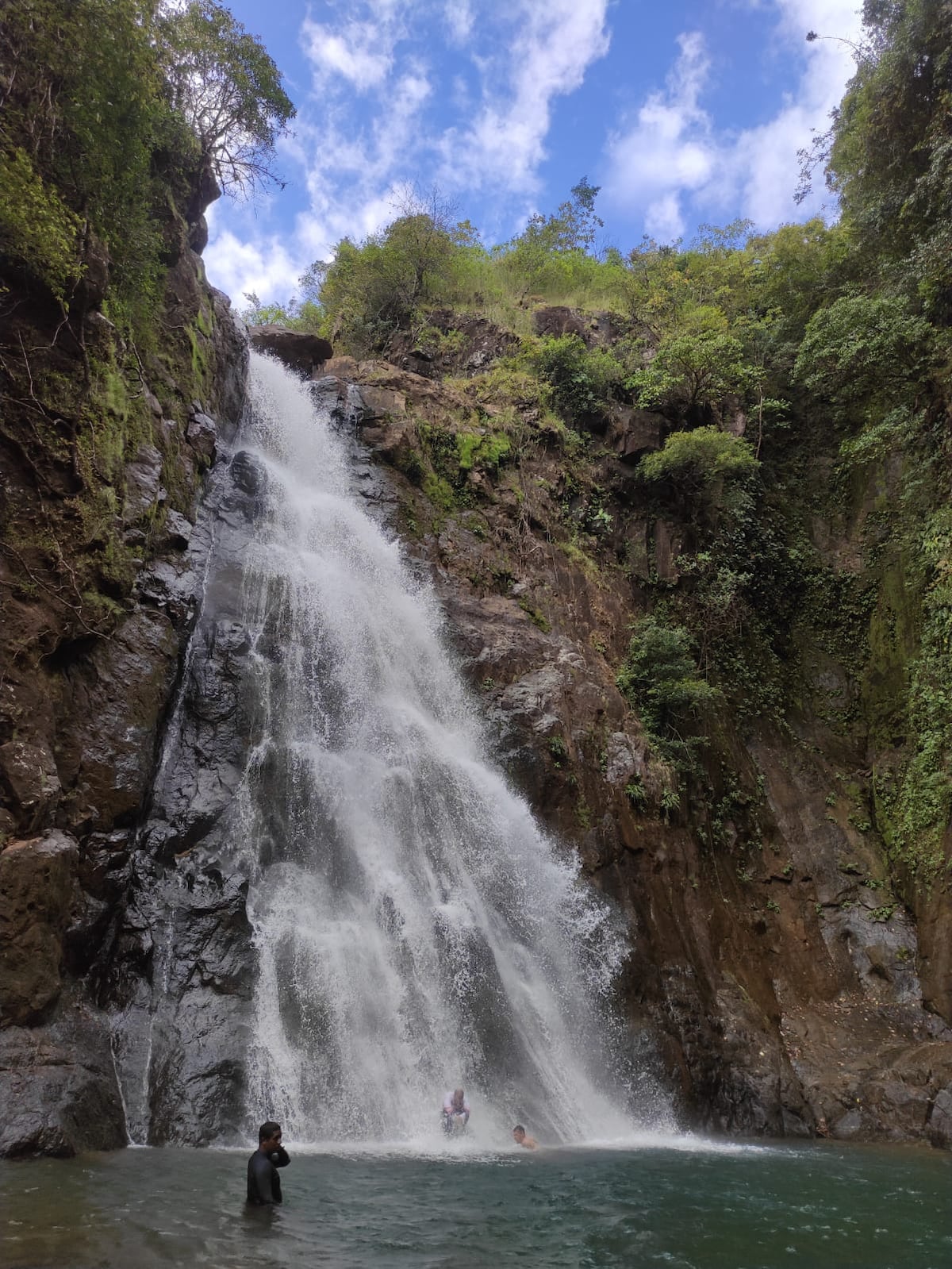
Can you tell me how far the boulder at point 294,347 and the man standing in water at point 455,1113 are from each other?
19.3 meters

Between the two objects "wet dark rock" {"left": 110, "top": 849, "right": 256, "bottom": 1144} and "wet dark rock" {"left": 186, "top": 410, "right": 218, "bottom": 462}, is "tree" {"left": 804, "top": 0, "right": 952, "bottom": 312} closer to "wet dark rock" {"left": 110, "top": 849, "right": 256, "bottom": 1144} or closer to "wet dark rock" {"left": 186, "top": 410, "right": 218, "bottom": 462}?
"wet dark rock" {"left": 186, "top": 410, "right": 218, "bottom": 462}

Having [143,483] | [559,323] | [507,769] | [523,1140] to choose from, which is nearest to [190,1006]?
[523,1140]

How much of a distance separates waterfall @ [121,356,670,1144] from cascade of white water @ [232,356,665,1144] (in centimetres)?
3

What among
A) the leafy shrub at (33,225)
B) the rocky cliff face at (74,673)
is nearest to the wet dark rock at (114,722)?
the rocky cliff face at (74,673)

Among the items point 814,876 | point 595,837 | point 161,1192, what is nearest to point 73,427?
point 161,1192

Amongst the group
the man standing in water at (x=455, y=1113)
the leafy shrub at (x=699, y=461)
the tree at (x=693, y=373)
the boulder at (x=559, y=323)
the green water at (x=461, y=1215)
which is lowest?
the green water at (x=461, y=1215)

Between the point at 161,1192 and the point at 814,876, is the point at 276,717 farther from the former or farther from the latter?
the point at 814,876

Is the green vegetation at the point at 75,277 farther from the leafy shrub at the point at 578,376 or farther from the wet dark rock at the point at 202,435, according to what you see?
the leafy shrub at the point at 578,376

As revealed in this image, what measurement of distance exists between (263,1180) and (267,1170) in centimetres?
7

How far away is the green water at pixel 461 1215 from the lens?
5020 millimetres

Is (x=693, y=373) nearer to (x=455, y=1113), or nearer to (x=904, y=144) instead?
(x=904, y=144)

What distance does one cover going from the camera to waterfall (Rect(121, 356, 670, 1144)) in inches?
373

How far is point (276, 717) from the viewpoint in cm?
1230

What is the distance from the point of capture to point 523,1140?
376 inches
